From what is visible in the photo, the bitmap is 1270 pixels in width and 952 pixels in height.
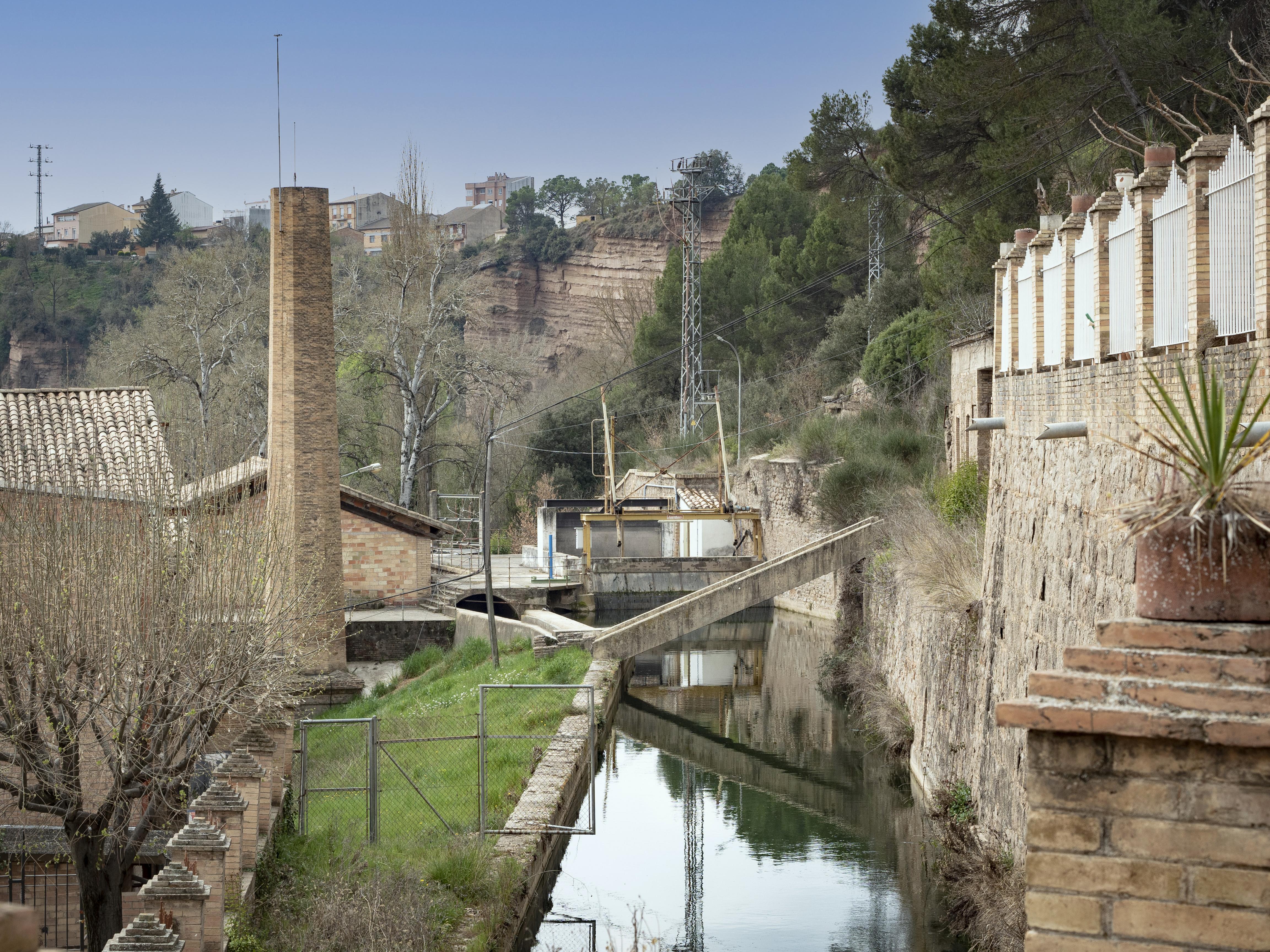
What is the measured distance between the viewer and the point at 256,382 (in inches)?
1511

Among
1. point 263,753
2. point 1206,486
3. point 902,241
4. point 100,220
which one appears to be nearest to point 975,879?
point 263,753

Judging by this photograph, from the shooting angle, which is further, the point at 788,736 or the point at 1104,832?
the point at 788,736

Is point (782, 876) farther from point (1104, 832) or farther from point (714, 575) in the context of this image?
point (714, 575)

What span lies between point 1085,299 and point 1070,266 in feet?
2.42

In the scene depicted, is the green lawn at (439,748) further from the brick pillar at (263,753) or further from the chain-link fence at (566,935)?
the chain-link fence at (566,935)

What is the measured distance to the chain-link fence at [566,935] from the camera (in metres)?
12.2

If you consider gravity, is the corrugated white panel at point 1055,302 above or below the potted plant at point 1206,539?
above

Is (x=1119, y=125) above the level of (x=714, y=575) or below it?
above

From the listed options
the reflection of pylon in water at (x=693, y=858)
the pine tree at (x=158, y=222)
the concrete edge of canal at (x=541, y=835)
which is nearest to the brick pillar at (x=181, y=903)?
the concrete edge of canal at (x=541, y=835)

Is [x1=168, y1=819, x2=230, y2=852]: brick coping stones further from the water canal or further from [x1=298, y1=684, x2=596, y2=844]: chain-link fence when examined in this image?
[x1=298, y1=684, x2=596, y2=844]: chain-link fence

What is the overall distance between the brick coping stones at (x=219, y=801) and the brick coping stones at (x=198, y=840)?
0.92 metres

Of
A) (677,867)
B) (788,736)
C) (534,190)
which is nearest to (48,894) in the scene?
(677,867)

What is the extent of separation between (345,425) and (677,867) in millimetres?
33896

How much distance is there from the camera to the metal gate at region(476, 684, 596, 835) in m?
13.7
